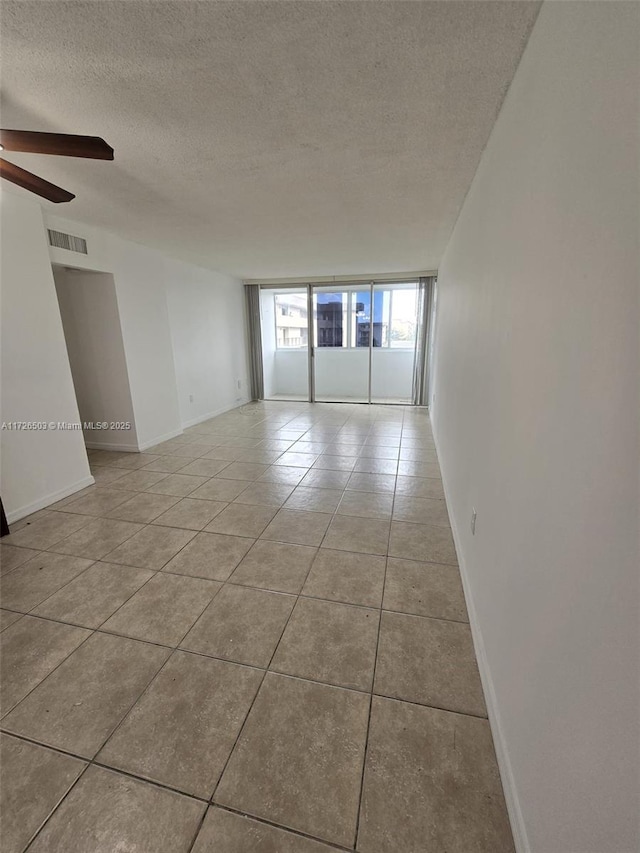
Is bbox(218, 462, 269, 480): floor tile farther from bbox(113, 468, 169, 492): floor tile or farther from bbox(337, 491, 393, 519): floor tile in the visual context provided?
bbox(337, 491, 393, 519): floor tile

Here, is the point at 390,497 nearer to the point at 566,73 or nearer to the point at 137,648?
the point at 137,648

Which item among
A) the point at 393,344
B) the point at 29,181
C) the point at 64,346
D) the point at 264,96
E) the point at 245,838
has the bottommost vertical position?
the point at 245,838

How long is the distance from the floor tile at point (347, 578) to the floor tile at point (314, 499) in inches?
22.4

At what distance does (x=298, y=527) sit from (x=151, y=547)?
3.21 ft

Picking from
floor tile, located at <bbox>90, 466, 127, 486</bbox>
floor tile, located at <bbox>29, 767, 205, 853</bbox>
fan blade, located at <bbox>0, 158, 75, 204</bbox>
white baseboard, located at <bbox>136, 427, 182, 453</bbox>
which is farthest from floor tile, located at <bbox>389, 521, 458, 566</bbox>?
white baseboard, located at <bbox>136, 427, 182, 453</bbox>

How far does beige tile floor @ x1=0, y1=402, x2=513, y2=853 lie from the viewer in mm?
1001

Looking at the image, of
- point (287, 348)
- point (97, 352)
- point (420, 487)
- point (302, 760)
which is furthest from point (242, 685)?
point (287, 348)

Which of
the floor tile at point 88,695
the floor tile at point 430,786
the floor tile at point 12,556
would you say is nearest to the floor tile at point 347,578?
the floor tile at point 430,786

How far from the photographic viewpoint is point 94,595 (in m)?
1.88

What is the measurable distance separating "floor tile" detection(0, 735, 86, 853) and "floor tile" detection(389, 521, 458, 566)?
1.68 metres

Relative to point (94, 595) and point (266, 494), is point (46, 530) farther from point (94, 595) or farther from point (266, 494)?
point (266, 494)

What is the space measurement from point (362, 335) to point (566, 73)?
6.59m

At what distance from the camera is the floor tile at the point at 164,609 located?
1637 mm

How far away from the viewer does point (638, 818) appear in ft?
1.58
